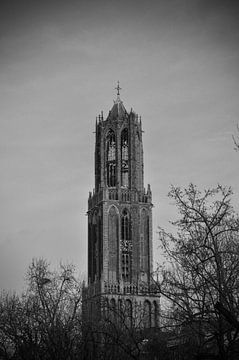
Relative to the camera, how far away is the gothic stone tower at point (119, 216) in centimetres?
9262

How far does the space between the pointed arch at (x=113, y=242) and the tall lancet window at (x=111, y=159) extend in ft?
15.4

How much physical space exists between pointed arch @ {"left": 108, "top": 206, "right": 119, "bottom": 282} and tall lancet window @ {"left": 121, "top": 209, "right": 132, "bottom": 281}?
0.97 m

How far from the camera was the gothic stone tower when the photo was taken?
304ft

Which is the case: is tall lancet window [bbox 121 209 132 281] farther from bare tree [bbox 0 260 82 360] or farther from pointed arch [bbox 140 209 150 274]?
A: bare tree [bbox 0 260 82 360]

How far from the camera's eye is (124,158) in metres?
100

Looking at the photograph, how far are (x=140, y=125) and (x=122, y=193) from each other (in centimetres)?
1227

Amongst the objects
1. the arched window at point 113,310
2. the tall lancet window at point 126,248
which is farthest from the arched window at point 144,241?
the arched window at point 113,310

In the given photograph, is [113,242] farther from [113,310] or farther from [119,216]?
[113,310]

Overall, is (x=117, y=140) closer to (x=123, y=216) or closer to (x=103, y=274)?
(x=123, y=216)

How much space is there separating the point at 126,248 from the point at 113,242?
209cm

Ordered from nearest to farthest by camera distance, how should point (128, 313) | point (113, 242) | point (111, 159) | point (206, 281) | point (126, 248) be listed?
1. point (206, 281)
2. point (128, 313)
3. point (113, 242)
4. point (126, 248)
5. point (111, 159)

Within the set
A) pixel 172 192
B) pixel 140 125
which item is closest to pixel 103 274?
pixel 140 125

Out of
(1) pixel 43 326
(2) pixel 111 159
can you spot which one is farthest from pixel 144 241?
(1) pixel 43 326

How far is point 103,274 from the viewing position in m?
91.9
